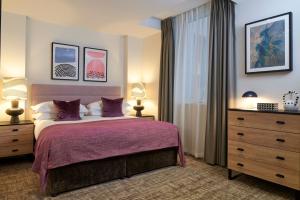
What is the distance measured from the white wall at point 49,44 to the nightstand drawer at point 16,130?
3.38ft

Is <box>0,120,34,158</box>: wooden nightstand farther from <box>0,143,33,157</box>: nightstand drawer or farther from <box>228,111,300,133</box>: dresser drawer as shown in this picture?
<box>228,111,300,133</box>: dresser drawer

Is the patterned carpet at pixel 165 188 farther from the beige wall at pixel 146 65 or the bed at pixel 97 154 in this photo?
the beige wall at pixel 146 65

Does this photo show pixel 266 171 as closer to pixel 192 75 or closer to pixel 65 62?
pixel 192 75

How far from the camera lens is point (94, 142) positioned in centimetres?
262

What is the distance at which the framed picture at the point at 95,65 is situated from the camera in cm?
462

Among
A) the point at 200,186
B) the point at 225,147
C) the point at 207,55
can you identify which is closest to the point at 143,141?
the point at 200,186

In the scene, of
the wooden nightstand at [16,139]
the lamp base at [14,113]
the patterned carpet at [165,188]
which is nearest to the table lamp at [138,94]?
the patterned carpet at [165,188]

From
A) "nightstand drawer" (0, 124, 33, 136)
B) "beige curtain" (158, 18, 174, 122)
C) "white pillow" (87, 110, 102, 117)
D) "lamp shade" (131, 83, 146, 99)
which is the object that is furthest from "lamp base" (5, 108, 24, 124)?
"beige curtain" (158, 18, 174, 122)

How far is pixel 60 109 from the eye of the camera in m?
3.56

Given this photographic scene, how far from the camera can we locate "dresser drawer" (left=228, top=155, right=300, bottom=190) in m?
2.24

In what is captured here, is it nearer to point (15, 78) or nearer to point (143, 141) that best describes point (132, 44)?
point (15, 78)

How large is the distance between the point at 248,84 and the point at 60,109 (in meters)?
3.00

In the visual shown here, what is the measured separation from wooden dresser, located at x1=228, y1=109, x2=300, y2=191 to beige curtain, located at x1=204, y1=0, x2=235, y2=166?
48 centimetres

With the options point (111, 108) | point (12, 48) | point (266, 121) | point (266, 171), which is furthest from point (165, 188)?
point (12, 48)
